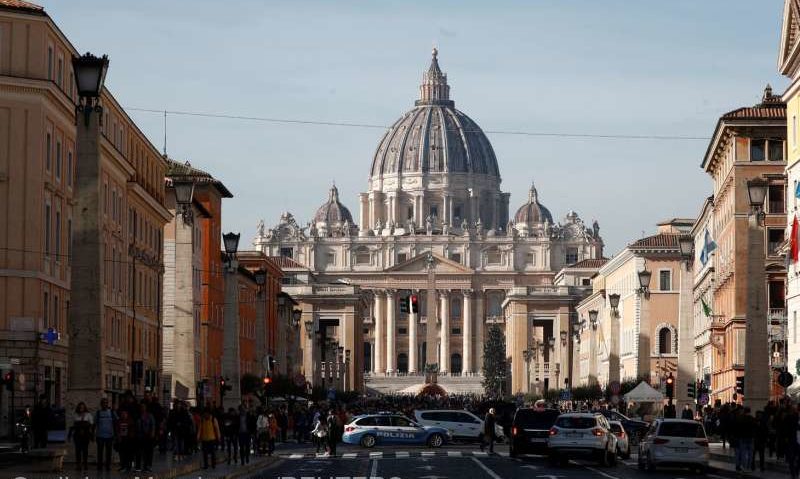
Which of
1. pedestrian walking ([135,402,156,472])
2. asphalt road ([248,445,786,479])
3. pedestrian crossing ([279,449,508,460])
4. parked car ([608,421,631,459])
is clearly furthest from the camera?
pedestrian crossing ([279,449,508,460])

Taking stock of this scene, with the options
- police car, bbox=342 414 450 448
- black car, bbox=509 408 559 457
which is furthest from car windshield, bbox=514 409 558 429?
police car, bbox=342 414 450 448

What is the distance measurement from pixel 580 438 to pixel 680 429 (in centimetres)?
400

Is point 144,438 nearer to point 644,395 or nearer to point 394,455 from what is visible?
point 394,455

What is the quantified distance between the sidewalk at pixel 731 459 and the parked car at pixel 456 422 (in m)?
9.19

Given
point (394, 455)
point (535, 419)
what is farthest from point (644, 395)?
point (535, 419)

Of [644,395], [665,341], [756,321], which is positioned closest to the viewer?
[756,321]

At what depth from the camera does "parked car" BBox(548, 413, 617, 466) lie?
154 feet

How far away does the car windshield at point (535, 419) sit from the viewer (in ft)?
176

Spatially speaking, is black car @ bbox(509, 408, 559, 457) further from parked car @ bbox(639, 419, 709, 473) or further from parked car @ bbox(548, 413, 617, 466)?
parked car @ bbox(639, 419, 709, 473)

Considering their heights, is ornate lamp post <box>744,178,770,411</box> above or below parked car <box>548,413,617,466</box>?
above

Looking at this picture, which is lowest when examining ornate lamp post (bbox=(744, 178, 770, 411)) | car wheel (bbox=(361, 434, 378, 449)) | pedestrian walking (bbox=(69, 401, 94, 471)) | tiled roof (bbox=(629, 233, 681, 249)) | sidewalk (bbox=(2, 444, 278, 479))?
car wheel (bbox=(361, 434, 378, 449))

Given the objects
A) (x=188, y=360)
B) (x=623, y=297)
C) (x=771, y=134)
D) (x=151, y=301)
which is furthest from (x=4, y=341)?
(x=623, y=297)

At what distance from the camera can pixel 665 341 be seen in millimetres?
134125

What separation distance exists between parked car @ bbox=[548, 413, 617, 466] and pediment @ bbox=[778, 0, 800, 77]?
1833 centimetres
